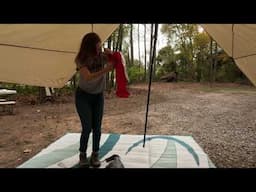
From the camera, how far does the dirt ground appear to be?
13.2ft

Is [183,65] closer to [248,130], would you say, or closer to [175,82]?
[175,82]

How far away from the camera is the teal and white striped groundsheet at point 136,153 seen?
3199 mm

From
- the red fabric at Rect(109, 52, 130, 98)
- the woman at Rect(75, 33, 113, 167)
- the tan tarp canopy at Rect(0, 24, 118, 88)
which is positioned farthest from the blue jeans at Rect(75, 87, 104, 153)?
the tan tarp canopy at Rect(0, 24, 118, 88)

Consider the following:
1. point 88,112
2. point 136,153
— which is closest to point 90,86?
point 88,112

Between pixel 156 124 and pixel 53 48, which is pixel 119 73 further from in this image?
pixel 156 124

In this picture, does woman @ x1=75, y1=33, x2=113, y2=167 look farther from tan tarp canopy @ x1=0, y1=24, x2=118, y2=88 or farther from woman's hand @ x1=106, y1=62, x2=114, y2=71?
tan tarp canopy @ x1=0, y1=24, x2=118, y2=88

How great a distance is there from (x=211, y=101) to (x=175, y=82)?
23.8ft

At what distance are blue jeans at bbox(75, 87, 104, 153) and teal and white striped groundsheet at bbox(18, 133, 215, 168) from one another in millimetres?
362

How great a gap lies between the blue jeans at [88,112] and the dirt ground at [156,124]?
107 cm

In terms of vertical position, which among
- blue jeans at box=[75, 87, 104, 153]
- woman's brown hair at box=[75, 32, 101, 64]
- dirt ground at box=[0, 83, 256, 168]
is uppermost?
woman's brown hair at box=[75, 32, 101, 64]

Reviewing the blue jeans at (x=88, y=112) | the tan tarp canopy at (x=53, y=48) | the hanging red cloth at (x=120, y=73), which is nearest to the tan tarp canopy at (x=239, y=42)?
the tan tarp canopy at (x=53, y=48)

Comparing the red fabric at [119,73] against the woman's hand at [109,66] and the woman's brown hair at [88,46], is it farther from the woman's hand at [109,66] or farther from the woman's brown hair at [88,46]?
the woman's brown hair at [88,46]
